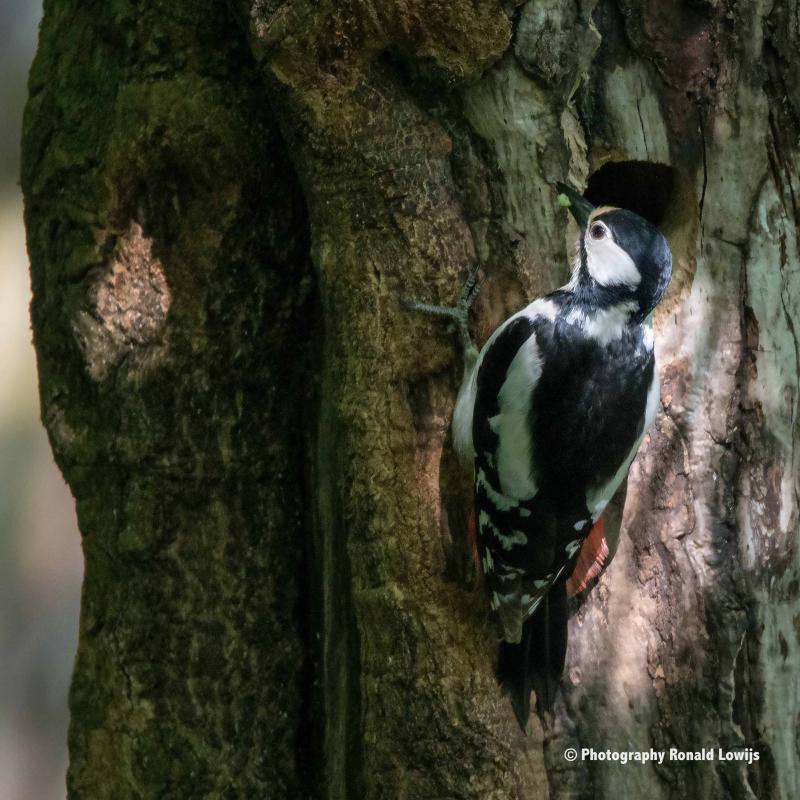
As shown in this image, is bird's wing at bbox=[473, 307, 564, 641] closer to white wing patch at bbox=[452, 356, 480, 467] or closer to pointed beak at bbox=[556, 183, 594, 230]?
white wing patch at bbox=[452, 356, 480, 467]

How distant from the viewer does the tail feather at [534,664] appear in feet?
8.54

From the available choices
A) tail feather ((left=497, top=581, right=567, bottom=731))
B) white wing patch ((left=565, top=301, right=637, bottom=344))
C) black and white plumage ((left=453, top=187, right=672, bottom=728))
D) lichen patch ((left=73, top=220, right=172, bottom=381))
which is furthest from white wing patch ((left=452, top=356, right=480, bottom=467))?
lichen patch ((left=73, top=220, right=172, bottom=381))

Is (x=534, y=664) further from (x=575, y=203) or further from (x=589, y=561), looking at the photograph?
(x=575, y=203)

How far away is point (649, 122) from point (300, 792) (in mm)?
2144

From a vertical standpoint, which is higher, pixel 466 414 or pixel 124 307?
pixel 124 307

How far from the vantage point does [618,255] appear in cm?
281

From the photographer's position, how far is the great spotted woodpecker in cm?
263

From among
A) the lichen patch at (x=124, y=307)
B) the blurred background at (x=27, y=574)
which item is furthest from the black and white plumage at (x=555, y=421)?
the blurred background at (x=27, y=574)

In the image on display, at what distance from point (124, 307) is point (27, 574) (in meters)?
3.99

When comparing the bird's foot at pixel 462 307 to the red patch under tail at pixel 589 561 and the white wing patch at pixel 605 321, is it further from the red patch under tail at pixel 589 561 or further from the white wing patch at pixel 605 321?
the red patch under tail at pixel 589 561

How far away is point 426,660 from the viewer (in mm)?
2564

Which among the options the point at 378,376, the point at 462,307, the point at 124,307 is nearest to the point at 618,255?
the point at 462,307

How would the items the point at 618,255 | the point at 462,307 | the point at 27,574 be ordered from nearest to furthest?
1. the point at 462,307
2. the point at 618,255
3. the point at 27,574

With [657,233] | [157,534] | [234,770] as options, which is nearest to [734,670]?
[657,233]
